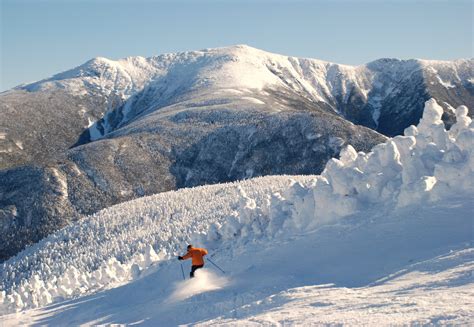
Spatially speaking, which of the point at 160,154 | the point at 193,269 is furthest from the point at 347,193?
the point at 160,154

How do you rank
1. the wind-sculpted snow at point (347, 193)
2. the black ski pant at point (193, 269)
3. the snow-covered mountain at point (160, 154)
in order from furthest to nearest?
the snow-covered mountain at point (160, 154) < the wind-sculpted snow at point (347, 193) < the black ski pant at point (193, 269)

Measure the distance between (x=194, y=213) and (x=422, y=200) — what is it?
31.9 meters

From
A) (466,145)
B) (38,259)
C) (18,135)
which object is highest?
(18,135)

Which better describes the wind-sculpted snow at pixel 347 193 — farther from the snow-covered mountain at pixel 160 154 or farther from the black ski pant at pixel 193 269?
the snow-covered mountain at pixel 160 154

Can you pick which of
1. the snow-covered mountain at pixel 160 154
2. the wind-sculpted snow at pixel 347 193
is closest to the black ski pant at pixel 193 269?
the wind-sculpted snow at pixel 347 193

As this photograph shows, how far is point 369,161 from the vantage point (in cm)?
2014

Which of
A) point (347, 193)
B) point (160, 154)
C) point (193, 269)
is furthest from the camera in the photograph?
point (160, 154)

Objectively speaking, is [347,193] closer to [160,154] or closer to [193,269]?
[193,269]

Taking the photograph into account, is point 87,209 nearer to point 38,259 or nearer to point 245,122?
point 38,259

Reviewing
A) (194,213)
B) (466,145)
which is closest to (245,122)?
(194,213)

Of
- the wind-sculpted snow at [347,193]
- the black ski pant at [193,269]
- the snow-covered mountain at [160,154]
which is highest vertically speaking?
the snow-covered mountain at [160,154]

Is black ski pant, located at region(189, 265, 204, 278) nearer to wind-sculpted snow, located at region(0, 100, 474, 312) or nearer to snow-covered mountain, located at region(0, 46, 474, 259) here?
wind-sculpted snow, located at region(0, 100, 474, 312)

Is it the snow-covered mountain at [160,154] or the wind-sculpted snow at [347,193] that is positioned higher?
the snow-covered mountain at [160,154]

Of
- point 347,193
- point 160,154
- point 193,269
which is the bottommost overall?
point 193,269
